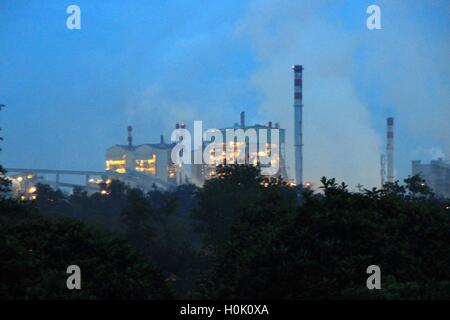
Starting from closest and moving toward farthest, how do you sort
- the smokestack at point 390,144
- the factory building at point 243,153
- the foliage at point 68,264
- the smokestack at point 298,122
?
the foliage at point 68,264 → the smokestack at point 298,122 → the smokestack at point 390,144 → the factory building at point 243,153

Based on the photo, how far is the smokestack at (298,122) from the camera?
343ft

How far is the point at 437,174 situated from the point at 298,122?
19.8m

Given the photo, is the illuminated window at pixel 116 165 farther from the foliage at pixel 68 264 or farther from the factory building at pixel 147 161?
the foliage at pixel 68 264

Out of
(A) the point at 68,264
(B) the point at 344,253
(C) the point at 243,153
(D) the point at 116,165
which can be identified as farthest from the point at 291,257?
(D) the point at 116,165

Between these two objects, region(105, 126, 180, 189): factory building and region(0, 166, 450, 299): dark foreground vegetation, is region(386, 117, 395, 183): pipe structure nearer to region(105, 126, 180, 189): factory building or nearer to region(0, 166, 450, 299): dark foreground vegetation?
region(105, 126, 180, 189): factory building

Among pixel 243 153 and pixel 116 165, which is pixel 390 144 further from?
pixel 116 165

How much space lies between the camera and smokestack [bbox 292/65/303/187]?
105 m

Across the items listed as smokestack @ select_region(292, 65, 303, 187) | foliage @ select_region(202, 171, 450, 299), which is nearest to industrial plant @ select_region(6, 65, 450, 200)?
smokestack @ select_region(292, 65, 303, 187)

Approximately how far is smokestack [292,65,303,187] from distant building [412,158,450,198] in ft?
49.4

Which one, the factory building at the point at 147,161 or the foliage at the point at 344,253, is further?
the factory building at the point at 147,161

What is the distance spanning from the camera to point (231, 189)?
4688cm

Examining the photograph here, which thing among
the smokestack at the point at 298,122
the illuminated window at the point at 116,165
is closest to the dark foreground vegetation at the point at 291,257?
the smokestack at the point at 298,122

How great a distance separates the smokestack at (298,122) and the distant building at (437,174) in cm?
1506
